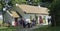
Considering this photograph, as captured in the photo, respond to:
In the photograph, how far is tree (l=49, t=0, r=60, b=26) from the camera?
107 ft

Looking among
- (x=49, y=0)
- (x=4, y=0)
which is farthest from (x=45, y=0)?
(x=4, y=0)

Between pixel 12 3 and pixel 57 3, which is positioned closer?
pixel 57 3

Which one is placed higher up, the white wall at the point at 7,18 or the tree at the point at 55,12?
the tree at the point at 55,12

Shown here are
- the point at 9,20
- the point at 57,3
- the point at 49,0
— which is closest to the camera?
the point at 57,3

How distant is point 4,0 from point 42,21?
11358 mm

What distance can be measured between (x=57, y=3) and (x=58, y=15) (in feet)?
8.01

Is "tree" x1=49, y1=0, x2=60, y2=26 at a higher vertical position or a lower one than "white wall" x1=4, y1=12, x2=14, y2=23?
higher

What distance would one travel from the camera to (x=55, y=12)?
33906 mm

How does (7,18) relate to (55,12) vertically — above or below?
below

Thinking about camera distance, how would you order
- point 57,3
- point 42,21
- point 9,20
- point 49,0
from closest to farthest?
point 57,3 < point 49,0 < point 9,20 < point 42,21

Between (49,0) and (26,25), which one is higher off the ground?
(49,0)

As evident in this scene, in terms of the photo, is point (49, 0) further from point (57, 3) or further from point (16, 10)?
point (16, 10)

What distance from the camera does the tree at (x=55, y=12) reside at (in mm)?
32500

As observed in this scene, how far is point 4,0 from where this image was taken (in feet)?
175
